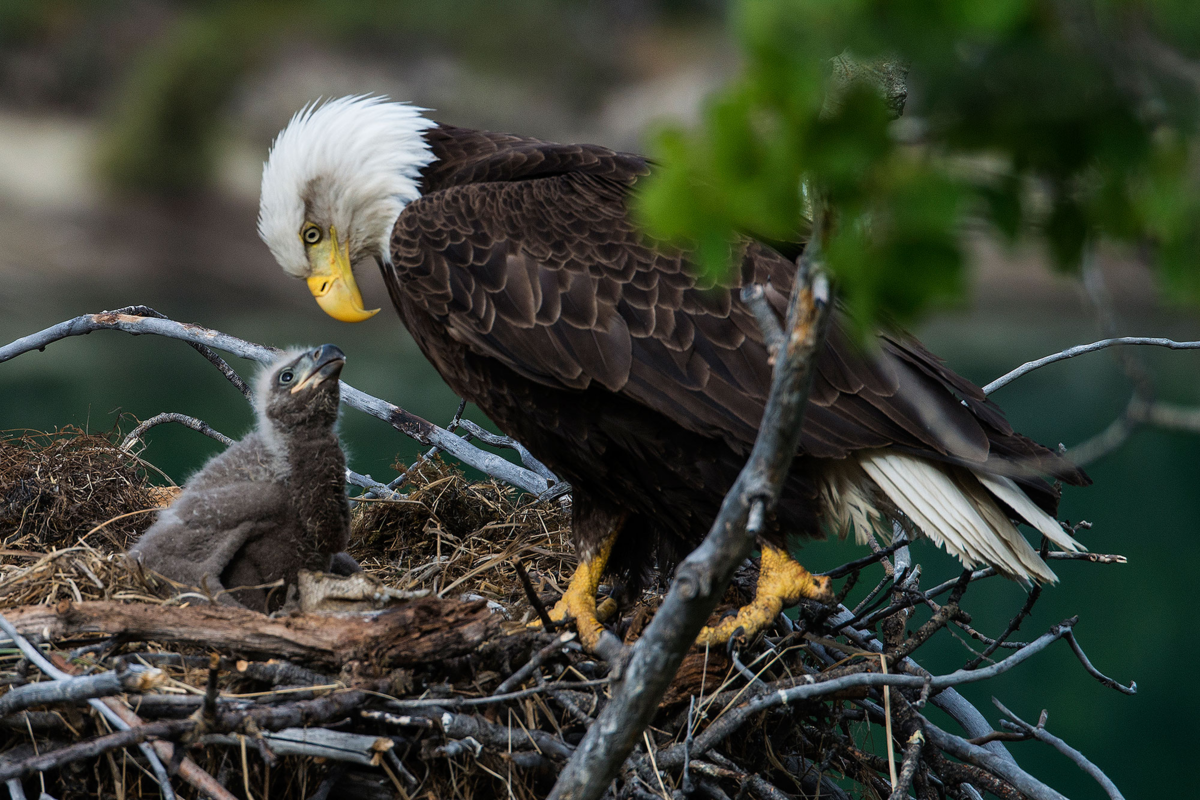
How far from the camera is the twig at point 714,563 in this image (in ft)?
3.09

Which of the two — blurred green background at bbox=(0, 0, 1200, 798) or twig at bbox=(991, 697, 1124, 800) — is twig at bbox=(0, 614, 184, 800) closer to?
twig at bbox=(991, 697, 1124, 800)

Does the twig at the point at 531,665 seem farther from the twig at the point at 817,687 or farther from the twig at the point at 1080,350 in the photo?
the twig at the point at 1080,350

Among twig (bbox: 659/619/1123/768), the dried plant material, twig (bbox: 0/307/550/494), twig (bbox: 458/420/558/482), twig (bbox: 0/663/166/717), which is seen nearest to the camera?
twig (bbox: 0/663/166/717)

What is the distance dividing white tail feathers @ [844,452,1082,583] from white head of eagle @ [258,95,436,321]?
1.17 meters

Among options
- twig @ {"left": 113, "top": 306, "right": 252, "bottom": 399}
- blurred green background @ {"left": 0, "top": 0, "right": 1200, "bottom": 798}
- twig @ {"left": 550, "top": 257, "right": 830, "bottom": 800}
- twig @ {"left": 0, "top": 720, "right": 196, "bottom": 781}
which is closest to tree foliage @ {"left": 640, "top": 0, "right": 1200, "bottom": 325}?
twig @ {"left": 550, "top": 257, "right": 830, "bottom": 800}

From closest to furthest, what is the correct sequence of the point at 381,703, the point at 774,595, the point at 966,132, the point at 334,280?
the point at 966,132
the point at 381,703
the point at 774,595
the point at 334,280

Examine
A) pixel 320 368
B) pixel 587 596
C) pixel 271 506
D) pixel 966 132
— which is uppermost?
pixel 966 132

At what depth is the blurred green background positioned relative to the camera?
8781mm

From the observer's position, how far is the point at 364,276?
11.0 metres

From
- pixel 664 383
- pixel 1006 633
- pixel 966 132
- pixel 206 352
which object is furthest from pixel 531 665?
pixel 206 352

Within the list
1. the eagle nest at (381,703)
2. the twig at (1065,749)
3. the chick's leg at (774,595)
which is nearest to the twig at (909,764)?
the eagle nest at (381,703)

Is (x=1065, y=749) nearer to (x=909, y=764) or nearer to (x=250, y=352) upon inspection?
(x=909, y=764)

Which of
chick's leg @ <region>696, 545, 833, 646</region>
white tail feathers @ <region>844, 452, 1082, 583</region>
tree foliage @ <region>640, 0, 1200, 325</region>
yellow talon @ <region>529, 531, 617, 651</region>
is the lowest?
yellow talon @ <region>529, 531, 617, 651</region>

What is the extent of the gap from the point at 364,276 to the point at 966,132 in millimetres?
10701
